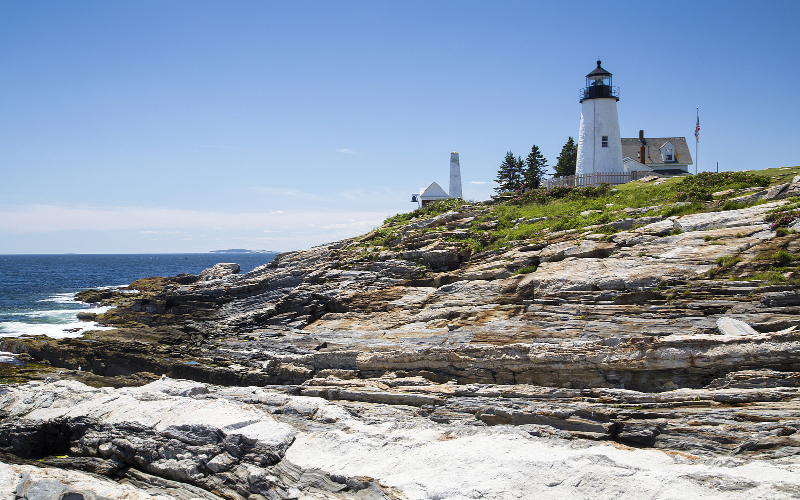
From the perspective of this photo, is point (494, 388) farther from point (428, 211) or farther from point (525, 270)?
point (428, 211)

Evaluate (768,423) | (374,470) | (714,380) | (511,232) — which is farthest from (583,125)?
(374,470)

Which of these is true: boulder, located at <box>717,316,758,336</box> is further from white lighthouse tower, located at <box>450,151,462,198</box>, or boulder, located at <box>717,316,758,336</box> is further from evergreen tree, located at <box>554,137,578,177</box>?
white lighthouse tower, located at <box>450,151,462,198</box>

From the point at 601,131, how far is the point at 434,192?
22099mm

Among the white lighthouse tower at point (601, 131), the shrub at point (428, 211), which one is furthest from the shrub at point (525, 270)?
the white lighthouse tower at point (601, 131)

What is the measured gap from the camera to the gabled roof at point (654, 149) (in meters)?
48.8

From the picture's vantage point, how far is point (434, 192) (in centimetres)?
5834

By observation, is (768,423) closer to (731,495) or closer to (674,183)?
(731,495)

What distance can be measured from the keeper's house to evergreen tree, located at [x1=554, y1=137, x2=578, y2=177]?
18.6 feet

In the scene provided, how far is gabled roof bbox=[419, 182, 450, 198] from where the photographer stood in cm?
5789

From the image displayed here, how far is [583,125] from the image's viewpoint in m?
40.6

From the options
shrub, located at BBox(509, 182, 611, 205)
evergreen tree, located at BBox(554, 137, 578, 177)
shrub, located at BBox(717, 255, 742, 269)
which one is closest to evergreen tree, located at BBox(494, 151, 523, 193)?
evergreen tree, located at BBox(554, 137, 578, 177)

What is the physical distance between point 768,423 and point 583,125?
34.1 metres

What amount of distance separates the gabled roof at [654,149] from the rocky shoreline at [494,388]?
2587 cm

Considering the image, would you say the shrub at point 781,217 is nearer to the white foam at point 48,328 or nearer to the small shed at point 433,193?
the white foam at point 48,328
